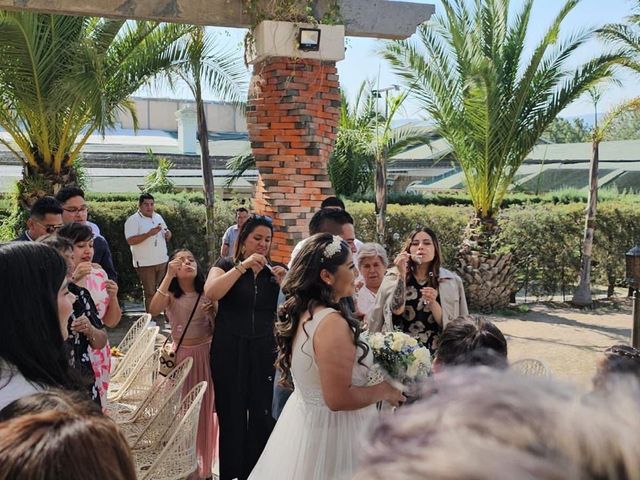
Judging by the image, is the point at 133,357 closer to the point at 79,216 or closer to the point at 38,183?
the point at 79,216

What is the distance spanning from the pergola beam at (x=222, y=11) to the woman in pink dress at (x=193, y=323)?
9.86 ft

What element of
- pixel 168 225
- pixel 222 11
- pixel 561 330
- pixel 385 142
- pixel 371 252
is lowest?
pixel 561 330

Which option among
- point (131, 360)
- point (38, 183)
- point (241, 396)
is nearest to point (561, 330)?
point (241, 396)

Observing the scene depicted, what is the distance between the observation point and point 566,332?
10625 millimetres

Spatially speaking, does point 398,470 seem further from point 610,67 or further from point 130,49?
point 610,67

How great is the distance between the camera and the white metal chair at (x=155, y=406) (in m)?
4.04

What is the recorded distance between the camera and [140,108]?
3703cm

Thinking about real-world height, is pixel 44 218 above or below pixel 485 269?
above

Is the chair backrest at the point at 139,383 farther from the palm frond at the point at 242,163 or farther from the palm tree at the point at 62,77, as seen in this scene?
the palm frond at the point at 242,163

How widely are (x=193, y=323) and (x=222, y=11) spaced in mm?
3578

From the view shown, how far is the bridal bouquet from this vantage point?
3.24 meters

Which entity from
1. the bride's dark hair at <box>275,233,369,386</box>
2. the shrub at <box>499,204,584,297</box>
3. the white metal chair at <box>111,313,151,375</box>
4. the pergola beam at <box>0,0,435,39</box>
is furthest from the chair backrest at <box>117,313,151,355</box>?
the shrub at <box>499,204,584,297</box>

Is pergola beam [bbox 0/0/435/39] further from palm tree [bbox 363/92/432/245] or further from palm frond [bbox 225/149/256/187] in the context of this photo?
palm frond [bbox 225/149/256/187]

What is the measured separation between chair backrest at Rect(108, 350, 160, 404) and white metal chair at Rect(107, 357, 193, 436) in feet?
0.96
